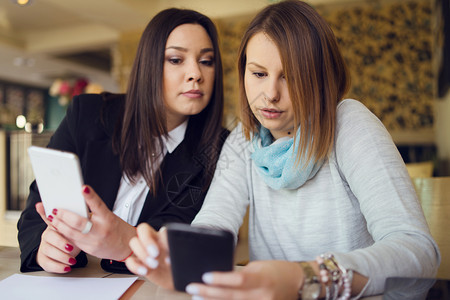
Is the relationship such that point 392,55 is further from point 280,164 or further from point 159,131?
point 280,164

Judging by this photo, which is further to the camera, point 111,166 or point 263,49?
point 111,166

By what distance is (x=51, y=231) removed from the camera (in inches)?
36.4

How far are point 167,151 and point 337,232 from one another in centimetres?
70

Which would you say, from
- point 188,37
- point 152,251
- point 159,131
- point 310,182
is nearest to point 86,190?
point 152,251

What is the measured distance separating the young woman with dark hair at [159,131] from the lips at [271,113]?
411 mm

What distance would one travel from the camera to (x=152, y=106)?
1.40m

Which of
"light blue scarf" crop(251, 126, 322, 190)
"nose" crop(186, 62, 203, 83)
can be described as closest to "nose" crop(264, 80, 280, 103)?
"light blue scarf" crop(251, 126, 322, 190)

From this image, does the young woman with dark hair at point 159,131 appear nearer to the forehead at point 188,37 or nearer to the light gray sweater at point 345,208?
the forehead at point 188,37

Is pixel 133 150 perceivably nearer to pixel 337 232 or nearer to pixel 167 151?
pixel 167 151

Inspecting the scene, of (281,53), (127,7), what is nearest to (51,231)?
(281,53)

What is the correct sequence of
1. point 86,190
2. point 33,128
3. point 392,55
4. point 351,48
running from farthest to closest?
point 351,48, point 392,55, point 33,128, point 86,190

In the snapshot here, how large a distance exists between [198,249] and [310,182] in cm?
51

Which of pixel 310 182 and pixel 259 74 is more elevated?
pixel 259 74

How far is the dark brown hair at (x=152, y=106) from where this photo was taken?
4.44ft
